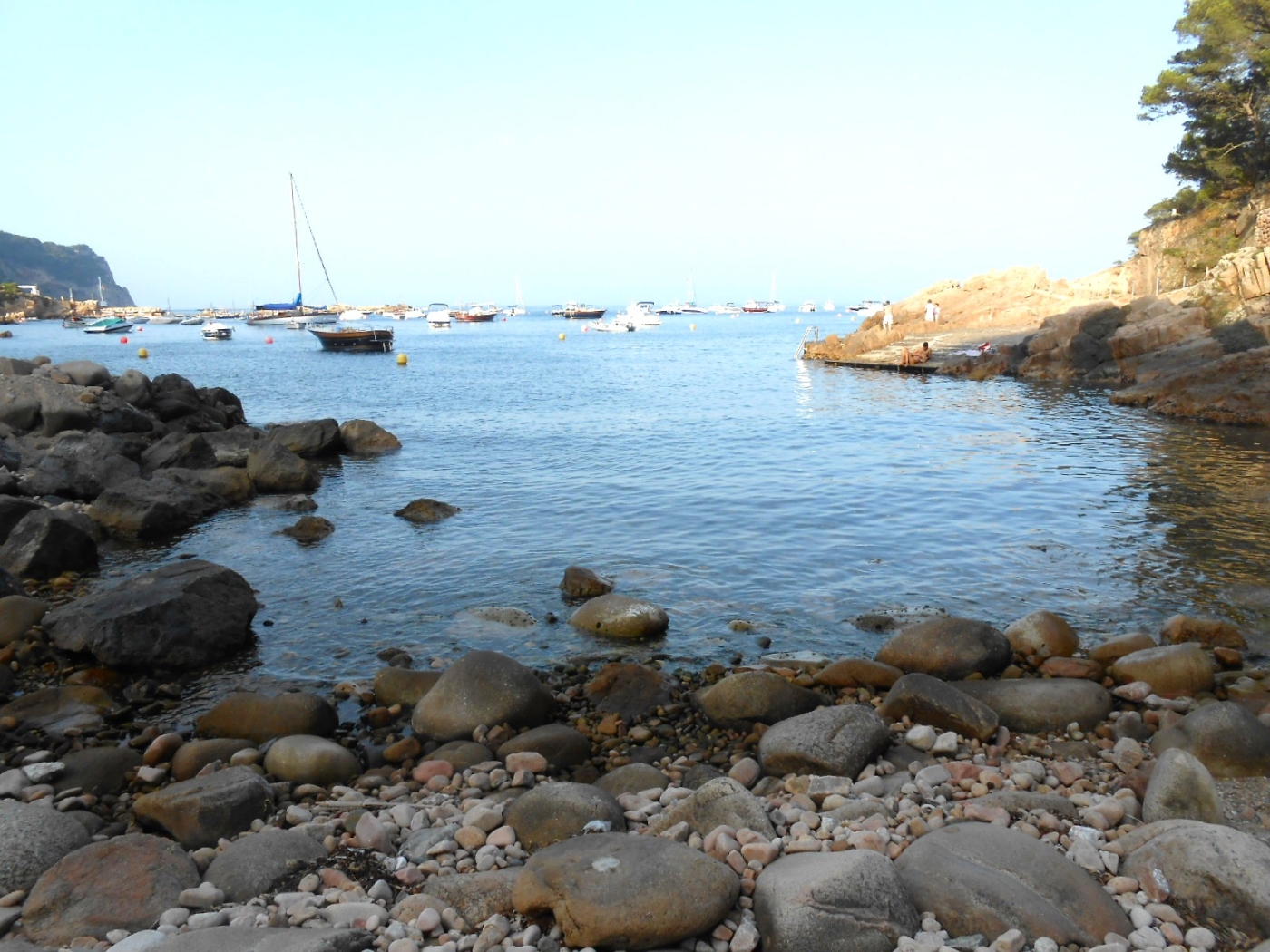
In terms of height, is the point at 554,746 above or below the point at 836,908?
below

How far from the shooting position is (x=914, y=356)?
167 ft

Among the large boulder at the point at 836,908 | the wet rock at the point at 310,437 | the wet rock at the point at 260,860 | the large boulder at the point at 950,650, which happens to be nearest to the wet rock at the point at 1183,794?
the large boulder at the point at 836,908

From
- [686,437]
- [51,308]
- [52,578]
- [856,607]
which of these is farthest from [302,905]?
[51,308]

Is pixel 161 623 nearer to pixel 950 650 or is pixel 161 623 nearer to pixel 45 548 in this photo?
pixel 45 548

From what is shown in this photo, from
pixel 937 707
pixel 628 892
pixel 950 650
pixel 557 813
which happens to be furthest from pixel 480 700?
pixel 950 650

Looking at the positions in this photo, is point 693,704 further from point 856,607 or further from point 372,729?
point 856,607

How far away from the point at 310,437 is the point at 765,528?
14.5 meters

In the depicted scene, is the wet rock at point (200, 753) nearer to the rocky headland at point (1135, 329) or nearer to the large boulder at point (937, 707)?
the large boulder at point (937, 707)

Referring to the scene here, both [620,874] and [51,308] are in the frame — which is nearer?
[620,874]

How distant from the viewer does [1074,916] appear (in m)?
5.32

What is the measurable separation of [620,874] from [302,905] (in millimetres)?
2000

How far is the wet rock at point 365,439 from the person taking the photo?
1067 inches

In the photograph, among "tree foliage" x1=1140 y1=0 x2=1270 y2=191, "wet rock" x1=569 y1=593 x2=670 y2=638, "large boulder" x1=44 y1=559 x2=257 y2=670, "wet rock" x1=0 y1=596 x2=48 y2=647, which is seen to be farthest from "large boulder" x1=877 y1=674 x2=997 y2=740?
"tree foliage" x1=1140 y1=0 x2=1270 y2=191

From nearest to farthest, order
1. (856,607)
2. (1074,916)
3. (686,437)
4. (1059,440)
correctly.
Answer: (1074,916)
(856,607)
(1059,440)
(686,437)
